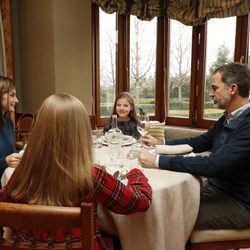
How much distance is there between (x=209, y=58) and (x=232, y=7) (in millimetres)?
594

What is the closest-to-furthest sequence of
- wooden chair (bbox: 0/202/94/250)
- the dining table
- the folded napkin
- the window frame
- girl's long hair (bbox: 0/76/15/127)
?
wooden chair (bbox: 0/202/94/250) → the dining table → the folded napkin → girl's long hair (bbox: 0/76/15/127) → the window frame

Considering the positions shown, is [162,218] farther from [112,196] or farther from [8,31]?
[8,31]

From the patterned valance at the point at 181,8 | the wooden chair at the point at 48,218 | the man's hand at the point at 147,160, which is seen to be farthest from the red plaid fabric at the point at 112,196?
the patterned valance at the point at 181,8

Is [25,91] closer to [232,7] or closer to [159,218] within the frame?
[232,7]

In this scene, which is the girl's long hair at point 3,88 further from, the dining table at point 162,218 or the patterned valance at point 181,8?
the patterned valance at point 181,8

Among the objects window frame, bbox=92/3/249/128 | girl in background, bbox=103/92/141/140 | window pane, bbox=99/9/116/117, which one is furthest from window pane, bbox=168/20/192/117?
girl in background, bbox=103/92/141/140

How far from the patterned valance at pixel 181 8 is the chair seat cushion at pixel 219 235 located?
2.29 meters

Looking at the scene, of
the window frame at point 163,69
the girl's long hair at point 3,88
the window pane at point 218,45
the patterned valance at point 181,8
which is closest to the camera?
the girl's long hair at point 3,88

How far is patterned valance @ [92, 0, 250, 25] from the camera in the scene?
9.75 ft

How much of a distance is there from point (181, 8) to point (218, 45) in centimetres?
59

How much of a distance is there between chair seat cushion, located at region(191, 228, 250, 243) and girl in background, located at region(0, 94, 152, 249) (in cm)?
73

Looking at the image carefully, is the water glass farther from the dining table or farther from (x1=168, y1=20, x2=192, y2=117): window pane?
(x1=168, y1=20, x2=192, y2=117): window pane

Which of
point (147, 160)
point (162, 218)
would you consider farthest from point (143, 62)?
point (162, 218)

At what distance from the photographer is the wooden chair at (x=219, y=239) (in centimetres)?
147
